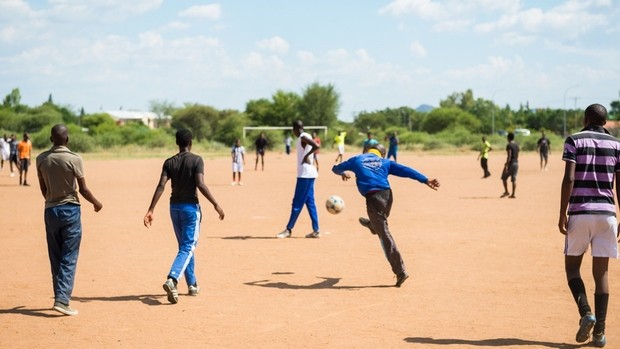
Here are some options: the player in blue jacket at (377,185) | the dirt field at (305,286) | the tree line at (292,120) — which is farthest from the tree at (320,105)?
the player in blue jacket at (377,185)

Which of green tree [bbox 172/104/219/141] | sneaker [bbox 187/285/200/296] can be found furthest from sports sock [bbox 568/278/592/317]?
green tree [bbox 172/104/219/141]

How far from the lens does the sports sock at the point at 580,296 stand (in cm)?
659

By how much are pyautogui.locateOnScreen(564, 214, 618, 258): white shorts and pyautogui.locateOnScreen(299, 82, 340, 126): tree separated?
3929 inches

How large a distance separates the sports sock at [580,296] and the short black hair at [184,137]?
4.33 metres

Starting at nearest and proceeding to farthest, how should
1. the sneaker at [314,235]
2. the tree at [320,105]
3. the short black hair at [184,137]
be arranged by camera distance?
the short black hair at [184,137] < the sneaker at [314,235] < the tree at [320,105]

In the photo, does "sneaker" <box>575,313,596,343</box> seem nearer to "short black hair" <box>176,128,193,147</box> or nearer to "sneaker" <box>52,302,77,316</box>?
"short black hair" <box>176,128,193,147</box>

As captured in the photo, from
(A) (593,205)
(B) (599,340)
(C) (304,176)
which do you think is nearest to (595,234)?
(A) (593,205)

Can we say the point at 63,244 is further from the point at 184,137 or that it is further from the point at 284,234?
the point at 284,234

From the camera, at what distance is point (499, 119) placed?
129m

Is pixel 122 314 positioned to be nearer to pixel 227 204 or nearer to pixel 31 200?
pixel 227 204

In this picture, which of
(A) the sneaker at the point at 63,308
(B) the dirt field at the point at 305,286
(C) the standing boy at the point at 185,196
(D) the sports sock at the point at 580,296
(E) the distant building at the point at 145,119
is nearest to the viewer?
(D) the sports sock at the point at 580,296

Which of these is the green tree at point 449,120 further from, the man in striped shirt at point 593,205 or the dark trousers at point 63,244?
the man in striped shirt at point 593,205

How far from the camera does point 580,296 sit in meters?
6.67

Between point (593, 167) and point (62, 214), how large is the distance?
5112 mm
